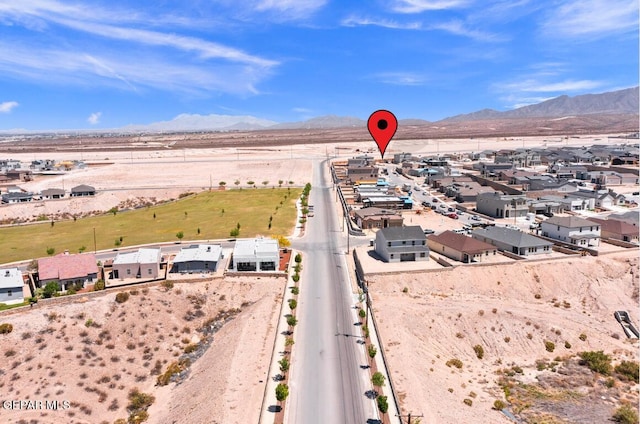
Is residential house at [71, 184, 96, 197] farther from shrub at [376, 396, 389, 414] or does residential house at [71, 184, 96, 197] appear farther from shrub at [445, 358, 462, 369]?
shrub at [376, 396, 389, 414]

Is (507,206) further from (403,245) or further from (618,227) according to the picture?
(403,245)

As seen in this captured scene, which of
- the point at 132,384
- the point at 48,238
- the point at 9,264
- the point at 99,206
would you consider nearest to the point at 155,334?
the point at 132,384

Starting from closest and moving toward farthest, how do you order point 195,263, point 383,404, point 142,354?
point 383,404, point 142,354, point 195,263

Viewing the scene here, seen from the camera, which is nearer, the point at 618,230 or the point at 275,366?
the point at 275,366

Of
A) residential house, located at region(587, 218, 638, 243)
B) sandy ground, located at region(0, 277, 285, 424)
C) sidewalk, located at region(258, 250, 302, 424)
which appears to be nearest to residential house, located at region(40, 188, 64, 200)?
sandy ground, located at region(0, 277, 285, 424)

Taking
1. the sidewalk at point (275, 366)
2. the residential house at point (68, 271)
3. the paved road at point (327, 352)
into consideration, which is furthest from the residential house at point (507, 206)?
the residential house at point (68, 271)

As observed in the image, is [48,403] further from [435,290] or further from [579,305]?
[579,305]

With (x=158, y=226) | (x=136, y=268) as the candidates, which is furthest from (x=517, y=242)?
(x=158, y=226)

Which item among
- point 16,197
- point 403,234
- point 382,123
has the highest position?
point 382,123
